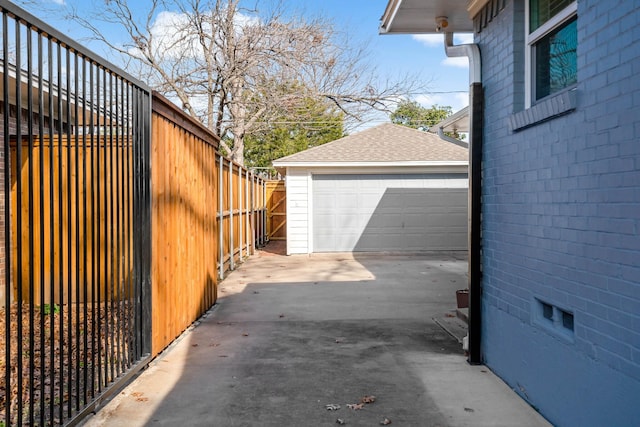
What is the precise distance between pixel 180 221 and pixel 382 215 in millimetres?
10187

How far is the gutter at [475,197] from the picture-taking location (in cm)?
500

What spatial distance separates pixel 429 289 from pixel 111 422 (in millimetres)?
6492

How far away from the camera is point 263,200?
19.1m

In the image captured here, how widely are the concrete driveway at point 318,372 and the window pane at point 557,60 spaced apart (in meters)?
2.30

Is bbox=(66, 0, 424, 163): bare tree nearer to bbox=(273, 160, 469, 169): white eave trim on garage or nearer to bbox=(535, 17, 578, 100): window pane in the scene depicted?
bbox=(273, 160, 469, 169): white eave trim on garage

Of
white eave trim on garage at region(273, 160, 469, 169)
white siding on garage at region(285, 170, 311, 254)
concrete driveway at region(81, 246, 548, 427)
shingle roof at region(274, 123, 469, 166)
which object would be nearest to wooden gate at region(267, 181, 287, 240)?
shingle roof at region(274, 123, 469, 166)

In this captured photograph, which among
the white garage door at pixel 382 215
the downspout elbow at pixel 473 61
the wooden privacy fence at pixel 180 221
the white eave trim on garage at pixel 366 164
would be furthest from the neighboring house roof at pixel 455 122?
the white garage door at pixel 382 215

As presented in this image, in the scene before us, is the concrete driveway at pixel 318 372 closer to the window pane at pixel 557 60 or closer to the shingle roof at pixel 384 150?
the window pane at pixel 557 60

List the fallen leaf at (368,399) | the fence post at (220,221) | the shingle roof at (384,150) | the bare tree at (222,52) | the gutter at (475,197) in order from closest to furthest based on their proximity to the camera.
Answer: the fallen leaf at (368,399) → the gutter at (475,197) → the fence post at (220,221) → the shingle roof at (384,150) → the bare tree at (222,52)

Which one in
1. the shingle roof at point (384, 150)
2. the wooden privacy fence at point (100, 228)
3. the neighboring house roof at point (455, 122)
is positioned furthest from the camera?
the shingle roof at point (384, 150)

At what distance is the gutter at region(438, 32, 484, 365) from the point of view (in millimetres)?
5000

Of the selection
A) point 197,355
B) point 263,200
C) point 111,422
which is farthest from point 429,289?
point 263,200

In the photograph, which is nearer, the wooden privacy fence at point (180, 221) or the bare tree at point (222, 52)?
the wooden privacy fence at point (180, 221)

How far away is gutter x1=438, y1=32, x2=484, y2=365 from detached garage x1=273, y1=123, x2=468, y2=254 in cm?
1043
